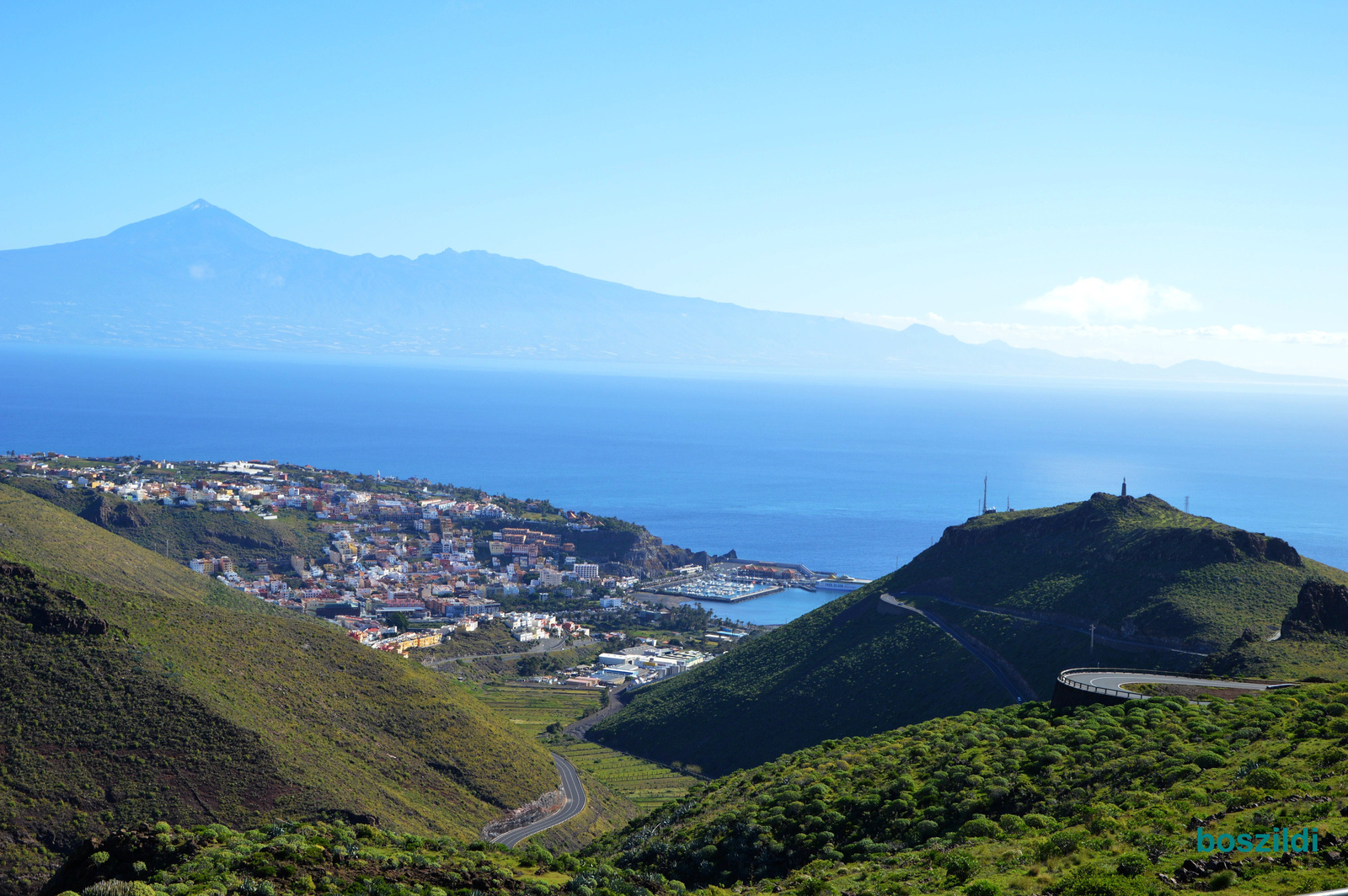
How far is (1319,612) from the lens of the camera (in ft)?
117

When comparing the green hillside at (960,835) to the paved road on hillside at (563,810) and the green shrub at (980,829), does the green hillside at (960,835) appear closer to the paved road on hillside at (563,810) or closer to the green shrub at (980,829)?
the green shrub at (980,829)

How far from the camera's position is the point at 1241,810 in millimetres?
16125

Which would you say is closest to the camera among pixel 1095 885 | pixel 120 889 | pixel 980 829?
pixel 1095 885

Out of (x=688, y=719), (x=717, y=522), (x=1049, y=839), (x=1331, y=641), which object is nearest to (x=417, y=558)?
(x=717, y=522)

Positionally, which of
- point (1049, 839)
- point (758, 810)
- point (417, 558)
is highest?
point (1049, 839)

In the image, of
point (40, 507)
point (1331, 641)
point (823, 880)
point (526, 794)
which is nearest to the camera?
point (823, 880)

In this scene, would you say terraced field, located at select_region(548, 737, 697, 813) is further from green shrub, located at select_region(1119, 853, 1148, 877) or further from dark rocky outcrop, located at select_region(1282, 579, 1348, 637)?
green shrub, located at select_region(1119, 853, 1148, 877)

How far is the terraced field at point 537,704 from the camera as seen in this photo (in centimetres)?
5700

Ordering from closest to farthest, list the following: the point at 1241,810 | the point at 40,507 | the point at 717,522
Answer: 1. the point at 1241,810
2. the point at 40,507
3. the point at 717,522

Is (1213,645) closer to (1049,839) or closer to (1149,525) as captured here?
(1149,525)

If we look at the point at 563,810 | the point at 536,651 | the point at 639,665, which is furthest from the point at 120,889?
the point at 536,651

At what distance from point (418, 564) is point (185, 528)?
21.6 m

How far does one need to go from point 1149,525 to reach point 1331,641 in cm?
1634

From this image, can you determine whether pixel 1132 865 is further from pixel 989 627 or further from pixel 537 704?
pixel 537 704
